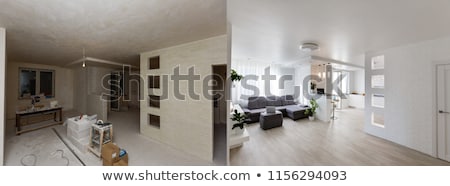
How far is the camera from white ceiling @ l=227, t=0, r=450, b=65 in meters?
1.11

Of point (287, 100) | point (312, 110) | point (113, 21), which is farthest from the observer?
point (287, 100)

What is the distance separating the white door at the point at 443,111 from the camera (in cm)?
188

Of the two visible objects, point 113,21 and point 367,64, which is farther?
point 367,64

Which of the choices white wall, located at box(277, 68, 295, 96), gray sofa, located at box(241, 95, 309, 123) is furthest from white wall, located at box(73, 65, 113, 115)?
white wall, located at box(277, 68, 295, 96)

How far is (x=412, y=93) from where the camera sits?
2.26 meters

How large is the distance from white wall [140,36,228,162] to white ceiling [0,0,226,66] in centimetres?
16

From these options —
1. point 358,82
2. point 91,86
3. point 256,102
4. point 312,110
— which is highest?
point 358,82

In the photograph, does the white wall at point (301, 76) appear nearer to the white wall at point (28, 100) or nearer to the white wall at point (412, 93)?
the white wall at point (412, 93)

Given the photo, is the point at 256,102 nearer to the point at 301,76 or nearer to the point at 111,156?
the point at 301,76

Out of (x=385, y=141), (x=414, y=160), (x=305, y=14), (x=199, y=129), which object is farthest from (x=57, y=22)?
(x=385, y=141)

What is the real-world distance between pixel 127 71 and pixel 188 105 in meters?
1.54

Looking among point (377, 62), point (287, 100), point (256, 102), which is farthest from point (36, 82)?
point (377, 62)

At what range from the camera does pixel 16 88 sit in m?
4.02

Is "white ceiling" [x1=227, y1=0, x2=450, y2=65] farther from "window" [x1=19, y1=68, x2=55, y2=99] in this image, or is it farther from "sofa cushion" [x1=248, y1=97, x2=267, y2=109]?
"window" [x1=19, y1=68, x2=55, y2=99]
